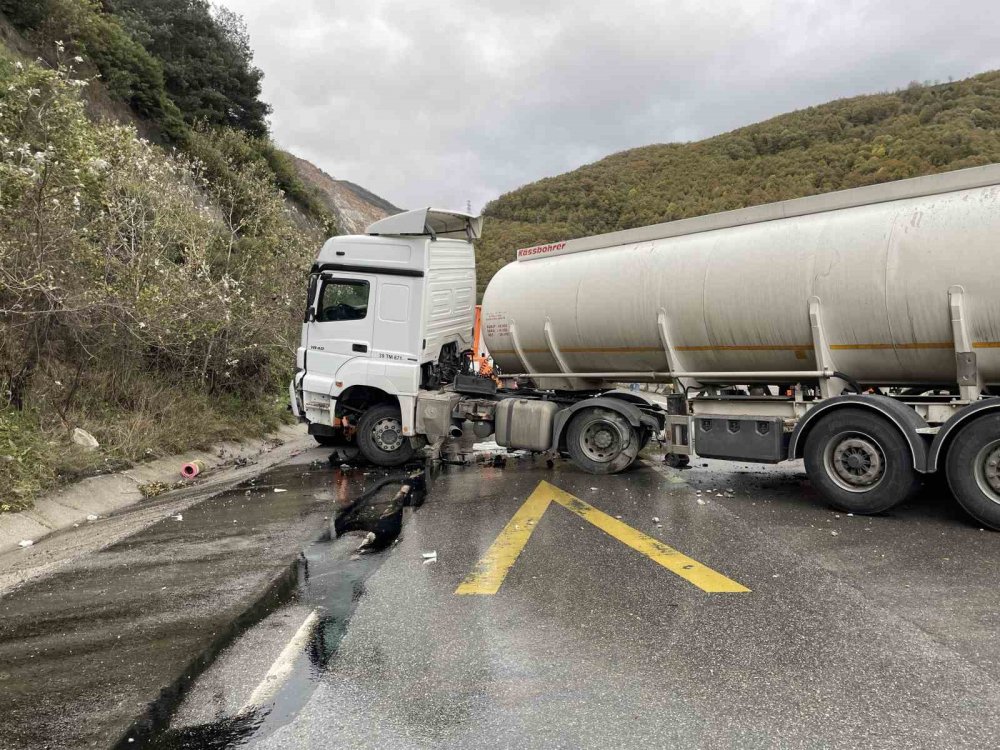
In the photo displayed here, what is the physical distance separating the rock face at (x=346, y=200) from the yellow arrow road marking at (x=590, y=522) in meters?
29.9

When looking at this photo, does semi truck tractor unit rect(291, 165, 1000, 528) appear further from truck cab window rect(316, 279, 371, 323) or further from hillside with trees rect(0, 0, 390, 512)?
hillside with trees rect(0, 0, 390, 512)

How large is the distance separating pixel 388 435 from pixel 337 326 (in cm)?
185

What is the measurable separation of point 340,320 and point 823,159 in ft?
132

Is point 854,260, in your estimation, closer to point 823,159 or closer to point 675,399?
point 675,399

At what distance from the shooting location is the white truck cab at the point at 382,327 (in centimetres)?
998

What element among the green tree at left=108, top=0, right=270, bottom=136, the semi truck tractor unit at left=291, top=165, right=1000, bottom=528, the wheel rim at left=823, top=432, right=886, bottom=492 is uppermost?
the green tree at left=108, top=0, right=270, bottom=136

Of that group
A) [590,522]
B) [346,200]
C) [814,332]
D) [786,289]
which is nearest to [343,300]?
[590,522]

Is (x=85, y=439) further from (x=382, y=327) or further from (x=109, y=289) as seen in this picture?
(x=382, y=327)

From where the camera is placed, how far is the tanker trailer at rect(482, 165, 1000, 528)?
6023mm

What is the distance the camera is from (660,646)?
3.68 m

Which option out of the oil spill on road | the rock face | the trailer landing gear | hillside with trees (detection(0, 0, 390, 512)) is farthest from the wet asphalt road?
the rock face

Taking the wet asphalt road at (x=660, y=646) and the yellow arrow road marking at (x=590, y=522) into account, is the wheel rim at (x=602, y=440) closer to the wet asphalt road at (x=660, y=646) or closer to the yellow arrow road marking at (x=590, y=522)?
the yellow arrow road marking at (x=590, y=522)

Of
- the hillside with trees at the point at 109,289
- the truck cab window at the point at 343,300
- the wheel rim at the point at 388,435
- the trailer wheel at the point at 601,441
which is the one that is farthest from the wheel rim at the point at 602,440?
the hillside with trees at the point at 109,289

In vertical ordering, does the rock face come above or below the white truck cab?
above
